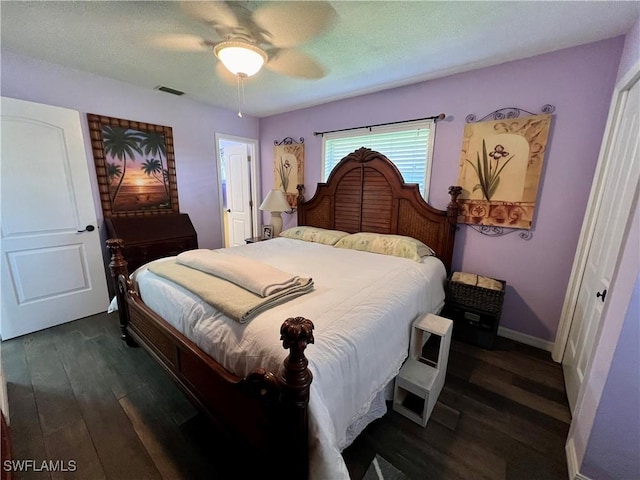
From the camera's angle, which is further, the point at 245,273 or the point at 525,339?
the point at 525,339

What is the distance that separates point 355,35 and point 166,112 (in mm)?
2478

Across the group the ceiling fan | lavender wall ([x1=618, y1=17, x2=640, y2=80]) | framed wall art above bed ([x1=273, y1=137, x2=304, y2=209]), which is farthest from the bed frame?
the ceiling fan

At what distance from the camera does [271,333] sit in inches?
43.9

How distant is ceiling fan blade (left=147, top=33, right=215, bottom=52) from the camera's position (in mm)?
1864

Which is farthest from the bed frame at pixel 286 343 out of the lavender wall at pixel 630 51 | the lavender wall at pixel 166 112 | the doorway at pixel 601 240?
the lavender wall at pixel 166 112

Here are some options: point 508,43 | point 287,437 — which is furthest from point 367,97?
point 287,437

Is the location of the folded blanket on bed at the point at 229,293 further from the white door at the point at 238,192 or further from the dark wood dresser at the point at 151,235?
the white door at the point at 238,192

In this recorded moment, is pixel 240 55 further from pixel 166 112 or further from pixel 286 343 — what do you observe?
pixel 166 112

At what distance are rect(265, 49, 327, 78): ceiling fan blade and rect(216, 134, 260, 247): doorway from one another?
178 centimetres

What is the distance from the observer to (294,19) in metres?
1.65

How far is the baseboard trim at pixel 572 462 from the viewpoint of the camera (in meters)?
1.21

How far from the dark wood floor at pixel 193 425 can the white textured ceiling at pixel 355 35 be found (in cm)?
241

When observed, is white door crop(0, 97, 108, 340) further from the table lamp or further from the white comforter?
the table lamp

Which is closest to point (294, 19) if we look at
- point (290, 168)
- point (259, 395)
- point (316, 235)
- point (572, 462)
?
point (316, 235)
